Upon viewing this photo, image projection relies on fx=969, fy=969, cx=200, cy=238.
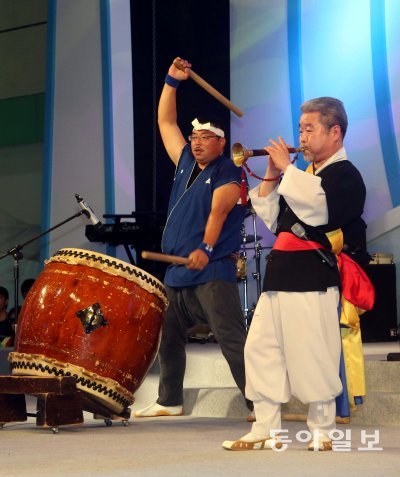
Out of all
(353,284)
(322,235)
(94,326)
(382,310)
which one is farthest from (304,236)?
(382,310)

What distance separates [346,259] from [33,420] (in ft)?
5.61

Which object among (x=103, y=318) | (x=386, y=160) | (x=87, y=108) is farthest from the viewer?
(x=87, y=108)

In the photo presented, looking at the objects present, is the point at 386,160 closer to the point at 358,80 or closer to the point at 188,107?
the point at 358,80

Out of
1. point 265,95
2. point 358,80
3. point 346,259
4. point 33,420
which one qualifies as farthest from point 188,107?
point 346,259

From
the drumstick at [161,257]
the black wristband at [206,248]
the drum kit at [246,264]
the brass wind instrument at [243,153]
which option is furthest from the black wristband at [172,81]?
the drum kit at [246,264]

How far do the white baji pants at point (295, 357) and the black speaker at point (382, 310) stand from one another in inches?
124

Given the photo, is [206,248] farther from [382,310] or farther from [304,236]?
[382,310]

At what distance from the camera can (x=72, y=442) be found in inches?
133

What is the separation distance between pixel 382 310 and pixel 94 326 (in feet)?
9.59

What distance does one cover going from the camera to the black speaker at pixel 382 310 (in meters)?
6.20

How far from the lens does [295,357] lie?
302 cm

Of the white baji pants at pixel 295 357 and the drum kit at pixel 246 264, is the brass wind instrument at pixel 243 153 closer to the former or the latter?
the white baji pants at pixel 295 357

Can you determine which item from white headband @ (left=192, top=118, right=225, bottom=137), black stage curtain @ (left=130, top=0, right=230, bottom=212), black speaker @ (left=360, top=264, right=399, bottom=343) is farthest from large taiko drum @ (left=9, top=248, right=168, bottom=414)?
black stage curtain @ (left=130, top=0, right=230, bottom=212)

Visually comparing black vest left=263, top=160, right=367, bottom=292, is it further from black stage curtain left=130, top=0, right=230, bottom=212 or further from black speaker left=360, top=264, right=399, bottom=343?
black stage curtain left=130, top=0, right=230, bottom=212
